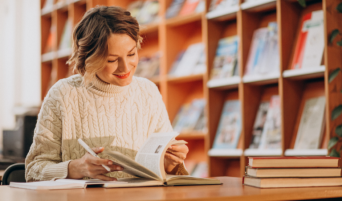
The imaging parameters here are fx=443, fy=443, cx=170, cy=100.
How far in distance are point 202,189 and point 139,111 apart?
0.76 m

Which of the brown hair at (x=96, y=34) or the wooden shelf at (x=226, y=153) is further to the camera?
the wooden shelf at (x=226, y=153)

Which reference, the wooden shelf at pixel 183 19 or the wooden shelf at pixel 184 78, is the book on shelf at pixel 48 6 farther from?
the wooden shelf at pixel 184 78

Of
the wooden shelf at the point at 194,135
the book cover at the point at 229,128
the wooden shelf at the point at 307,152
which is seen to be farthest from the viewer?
the wooden shelf at the point at 194,135

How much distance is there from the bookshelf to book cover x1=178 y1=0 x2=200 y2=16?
10cm

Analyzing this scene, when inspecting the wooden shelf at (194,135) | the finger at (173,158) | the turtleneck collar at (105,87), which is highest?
the turtleneck collar at (105,87)

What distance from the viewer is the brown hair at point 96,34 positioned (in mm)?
1719

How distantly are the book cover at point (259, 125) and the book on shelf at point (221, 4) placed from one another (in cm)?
68

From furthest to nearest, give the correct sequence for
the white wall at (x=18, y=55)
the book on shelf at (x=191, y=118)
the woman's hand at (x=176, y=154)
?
the white wall at (x=18, y=55), the book on shelf at (x=191, y=118), the woman's hand at (x=176, y=154)

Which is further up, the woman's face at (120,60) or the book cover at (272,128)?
the woman's face at (120,60)

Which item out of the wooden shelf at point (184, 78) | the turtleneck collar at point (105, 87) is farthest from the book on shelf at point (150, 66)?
the turtleneck collar at point (105, 87)

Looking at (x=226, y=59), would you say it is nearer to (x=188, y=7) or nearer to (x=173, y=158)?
(x=188, y=7)

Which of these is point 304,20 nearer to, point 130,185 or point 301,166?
point 301,166

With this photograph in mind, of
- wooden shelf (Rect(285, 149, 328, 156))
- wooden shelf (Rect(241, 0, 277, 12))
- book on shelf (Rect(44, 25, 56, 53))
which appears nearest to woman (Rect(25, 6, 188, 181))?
wooden shelf (Rect(285, 149, 328, 156))

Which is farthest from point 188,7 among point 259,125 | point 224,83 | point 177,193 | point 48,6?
point 177,193
